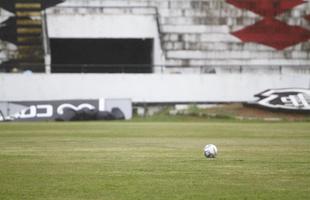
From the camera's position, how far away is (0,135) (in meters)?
26.2

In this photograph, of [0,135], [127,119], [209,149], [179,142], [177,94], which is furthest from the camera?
[177,94]

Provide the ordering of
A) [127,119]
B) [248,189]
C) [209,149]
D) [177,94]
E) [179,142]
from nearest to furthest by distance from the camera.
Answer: [248,189] < [209,149] < [179,142] < [127,119] < [177,94]

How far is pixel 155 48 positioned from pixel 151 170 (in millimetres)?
36523

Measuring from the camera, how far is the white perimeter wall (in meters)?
45.2

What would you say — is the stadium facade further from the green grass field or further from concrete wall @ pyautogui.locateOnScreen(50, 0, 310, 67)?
the green grass field

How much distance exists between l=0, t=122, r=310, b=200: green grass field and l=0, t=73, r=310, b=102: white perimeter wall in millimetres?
22136

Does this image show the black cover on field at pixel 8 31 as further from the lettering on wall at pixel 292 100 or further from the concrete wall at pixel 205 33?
the lettering on wall at pixel 292 100

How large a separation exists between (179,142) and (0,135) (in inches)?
256

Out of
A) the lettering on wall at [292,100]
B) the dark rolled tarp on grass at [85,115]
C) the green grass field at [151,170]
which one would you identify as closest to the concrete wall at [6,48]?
the dark rolled tarp on grass at [85,115]

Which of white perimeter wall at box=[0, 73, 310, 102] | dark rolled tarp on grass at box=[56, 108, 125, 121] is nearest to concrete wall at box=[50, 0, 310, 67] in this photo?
white perimeter wall at box=[0, 73, 310, 102]

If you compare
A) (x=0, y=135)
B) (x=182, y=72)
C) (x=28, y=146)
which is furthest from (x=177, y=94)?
(x=28, y=146)

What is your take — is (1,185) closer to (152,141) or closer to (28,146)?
(28,146)

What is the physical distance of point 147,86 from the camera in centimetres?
4691

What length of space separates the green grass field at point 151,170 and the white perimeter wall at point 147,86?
72.6 feet
